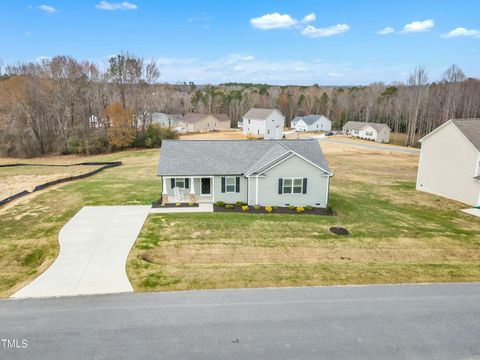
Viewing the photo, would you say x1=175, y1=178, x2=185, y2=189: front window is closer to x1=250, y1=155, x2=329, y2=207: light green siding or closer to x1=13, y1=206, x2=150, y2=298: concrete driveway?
x1=13, y1=206, x2=150, y2=298: concrete driveway

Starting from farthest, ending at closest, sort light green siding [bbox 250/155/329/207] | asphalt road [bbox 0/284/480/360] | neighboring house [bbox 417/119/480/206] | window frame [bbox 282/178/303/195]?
1. neighboring house [bbox 417/119/480/206]
2. window frame [bbox 282/178/303/195]
3. light green siding [bbox 250/155/329/207]
4. asphalt road [bbox 0/284/480/360]

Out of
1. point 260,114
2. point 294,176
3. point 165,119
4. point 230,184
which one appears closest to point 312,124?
point 260,114

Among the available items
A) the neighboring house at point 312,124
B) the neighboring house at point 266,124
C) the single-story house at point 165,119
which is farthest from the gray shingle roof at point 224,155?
the neighboring house at point 312,124

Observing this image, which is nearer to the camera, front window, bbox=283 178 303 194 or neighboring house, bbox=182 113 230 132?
front window, bbox=283 178 303 194

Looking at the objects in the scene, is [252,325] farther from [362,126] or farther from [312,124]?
[312,124]

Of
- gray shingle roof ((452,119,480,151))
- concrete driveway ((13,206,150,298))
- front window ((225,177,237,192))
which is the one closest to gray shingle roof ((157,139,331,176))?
front window ((225,177,237,192))

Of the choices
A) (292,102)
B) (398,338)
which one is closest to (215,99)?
(292,102)

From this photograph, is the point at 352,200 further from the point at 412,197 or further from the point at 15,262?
the point at 15,262
